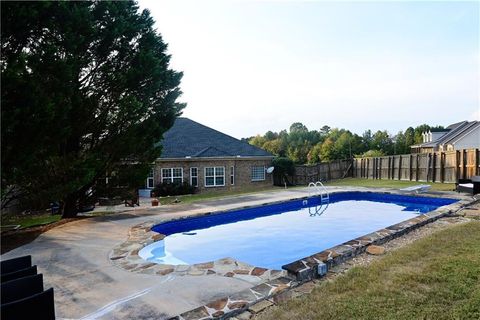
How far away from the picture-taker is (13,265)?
3.69 m

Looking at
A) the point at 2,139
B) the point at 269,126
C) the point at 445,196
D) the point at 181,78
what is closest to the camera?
the point at 2,139

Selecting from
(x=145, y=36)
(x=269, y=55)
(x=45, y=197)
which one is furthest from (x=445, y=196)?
(x=45, y=197)

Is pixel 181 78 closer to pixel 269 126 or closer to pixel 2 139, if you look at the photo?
pixel 2 139

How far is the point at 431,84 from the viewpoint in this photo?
17703 millimetres

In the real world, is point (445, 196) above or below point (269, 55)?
below

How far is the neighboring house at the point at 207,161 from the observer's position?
2275cm

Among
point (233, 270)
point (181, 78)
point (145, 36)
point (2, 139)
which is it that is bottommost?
point (233, 270)

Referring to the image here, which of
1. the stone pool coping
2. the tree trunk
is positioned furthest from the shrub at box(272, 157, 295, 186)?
the stone pool coping

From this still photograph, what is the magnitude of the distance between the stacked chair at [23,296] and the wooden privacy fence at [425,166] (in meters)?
20.4

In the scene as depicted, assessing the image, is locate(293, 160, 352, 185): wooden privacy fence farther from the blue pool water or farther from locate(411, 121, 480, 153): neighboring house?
locate(411, 121, 480, 153): neighboring house

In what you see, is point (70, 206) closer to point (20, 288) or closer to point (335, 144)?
point (20, 288)

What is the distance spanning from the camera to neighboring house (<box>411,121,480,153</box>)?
31609mm

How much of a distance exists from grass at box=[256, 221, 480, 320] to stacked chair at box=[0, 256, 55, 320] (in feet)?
7.40

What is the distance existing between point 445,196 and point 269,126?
38.9m
